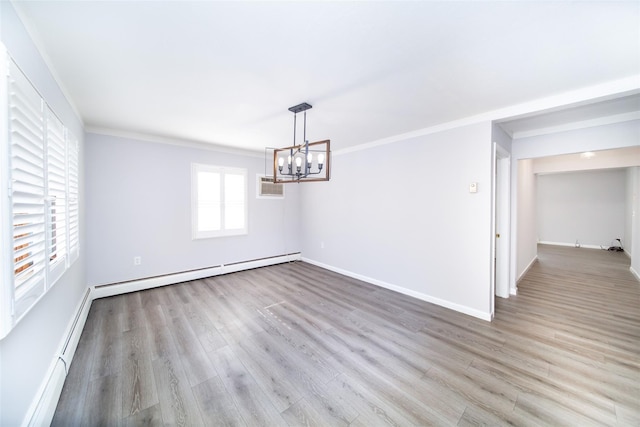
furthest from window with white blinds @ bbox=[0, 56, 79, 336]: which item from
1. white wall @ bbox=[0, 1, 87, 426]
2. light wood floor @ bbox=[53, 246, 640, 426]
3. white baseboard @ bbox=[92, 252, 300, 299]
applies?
white baseboard @ bbox=[92, 252, 300, 299]

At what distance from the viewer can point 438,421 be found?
5.30ft

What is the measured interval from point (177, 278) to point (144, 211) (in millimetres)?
1294

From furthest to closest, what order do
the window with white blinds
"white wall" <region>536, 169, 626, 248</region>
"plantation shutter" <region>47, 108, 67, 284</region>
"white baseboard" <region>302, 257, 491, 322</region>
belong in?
"white wall" <region>536, 169, 626, 248</region> < "white baseboard" <region>302, 257, 491, 322</region> < "plantation shutter" <region>47, 108, 67, 284</region> < the window with white blinds

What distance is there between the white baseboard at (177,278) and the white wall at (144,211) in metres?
0.08

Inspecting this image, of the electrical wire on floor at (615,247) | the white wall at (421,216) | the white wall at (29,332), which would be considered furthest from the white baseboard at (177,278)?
the electrical wire on floor at (615,247)

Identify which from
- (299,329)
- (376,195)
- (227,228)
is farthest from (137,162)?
(376,195)

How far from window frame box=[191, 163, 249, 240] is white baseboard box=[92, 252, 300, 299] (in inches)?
25.9

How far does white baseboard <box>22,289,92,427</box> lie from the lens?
1.44 meters

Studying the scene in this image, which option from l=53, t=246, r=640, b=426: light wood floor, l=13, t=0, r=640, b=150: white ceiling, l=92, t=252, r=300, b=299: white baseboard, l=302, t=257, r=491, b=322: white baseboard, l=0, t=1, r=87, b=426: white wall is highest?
l=13, t=0, r=640, b=150: white ceiling

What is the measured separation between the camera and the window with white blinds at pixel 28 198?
1138 millimetres

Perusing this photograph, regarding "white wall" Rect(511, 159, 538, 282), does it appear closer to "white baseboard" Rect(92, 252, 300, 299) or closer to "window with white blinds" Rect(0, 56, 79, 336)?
"white baseboard" Rect(92, 252, 300, 299)

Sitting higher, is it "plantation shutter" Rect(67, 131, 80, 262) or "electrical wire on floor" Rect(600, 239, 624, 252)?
"plantation shutter" Rect(67, 131, 80, 262)

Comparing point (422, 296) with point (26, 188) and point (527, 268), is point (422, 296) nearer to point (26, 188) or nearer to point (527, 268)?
point (527, 268)

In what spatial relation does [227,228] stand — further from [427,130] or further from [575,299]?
[575,299]
